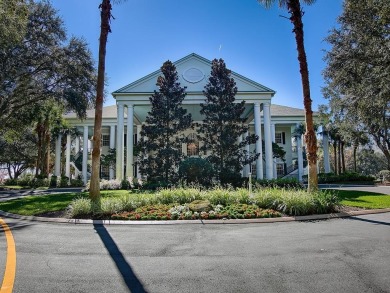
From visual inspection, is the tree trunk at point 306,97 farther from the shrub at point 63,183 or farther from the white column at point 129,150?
the shrub at point 63,183

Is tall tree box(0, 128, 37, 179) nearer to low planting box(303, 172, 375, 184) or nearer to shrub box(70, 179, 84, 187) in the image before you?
shrub box(70, 179, 84, 187)

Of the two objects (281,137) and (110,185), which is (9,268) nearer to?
(110,185)

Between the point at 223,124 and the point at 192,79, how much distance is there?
5.99 metres

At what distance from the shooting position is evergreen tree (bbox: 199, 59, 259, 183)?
25562mm

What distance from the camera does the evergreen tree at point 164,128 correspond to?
2562 centimetres

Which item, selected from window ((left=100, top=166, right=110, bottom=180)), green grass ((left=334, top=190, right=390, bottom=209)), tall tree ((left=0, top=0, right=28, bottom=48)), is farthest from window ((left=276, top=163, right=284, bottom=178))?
tall tree ((left=0, top=0, right=28, bottom=48))

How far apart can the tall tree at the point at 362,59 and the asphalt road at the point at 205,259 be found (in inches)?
373

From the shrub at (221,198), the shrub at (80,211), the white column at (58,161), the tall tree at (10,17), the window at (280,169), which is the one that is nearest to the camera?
the shrub at (80,211)

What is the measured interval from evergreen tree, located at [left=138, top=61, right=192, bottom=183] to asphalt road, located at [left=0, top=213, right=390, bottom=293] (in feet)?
57.6

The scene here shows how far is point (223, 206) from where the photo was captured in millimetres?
11062

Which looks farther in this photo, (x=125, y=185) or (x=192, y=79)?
(x=192, y=79)

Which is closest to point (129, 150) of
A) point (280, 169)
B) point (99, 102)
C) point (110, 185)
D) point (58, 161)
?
point (110, 185)

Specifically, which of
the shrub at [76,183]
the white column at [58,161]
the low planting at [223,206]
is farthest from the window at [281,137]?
the low planting at [223,206]

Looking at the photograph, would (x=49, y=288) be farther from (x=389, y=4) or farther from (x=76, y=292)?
(x=389, y=4)
